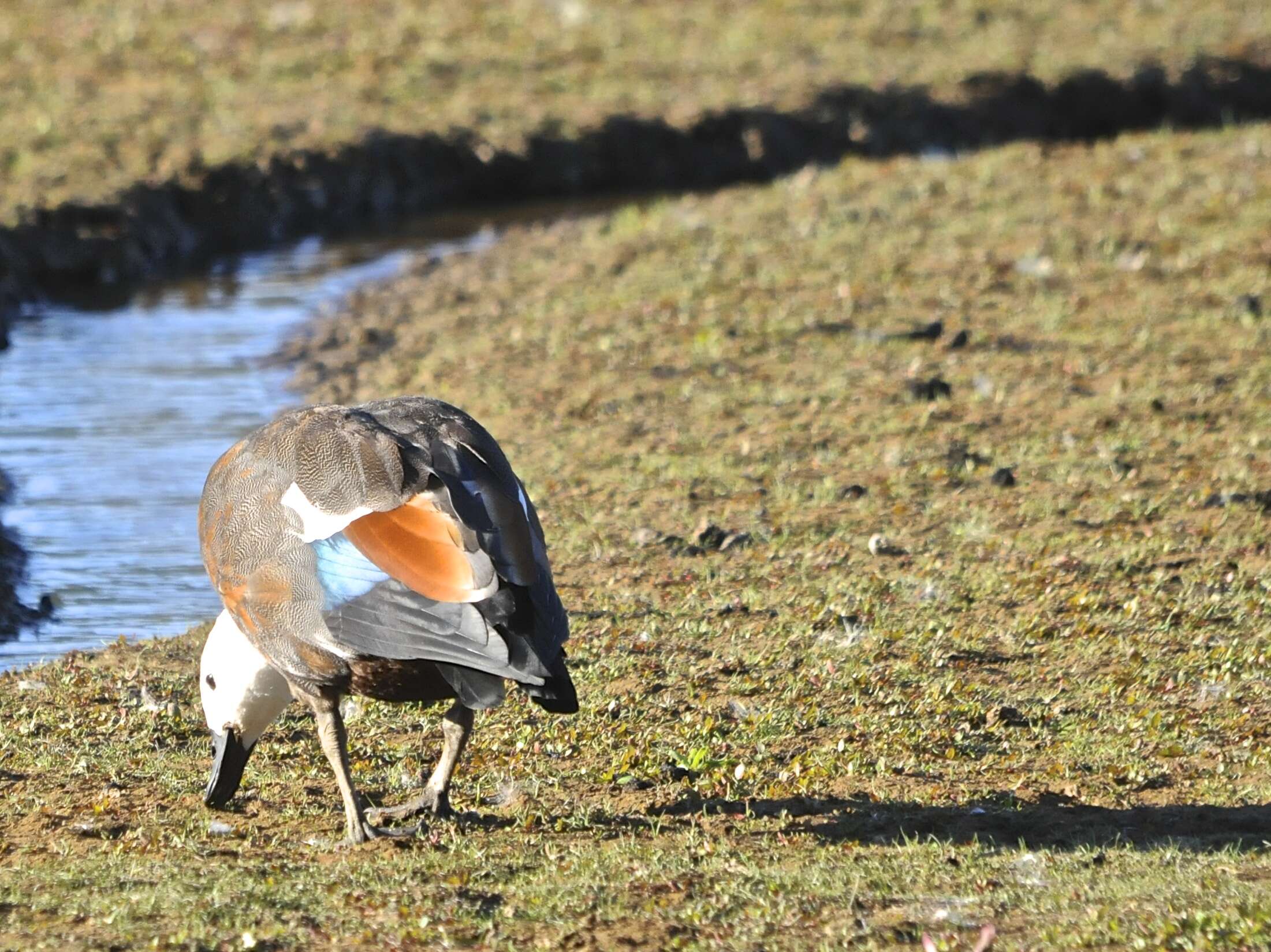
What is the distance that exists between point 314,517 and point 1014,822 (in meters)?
2.14

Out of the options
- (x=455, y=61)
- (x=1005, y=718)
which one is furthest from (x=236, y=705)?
(x=455, y=61)

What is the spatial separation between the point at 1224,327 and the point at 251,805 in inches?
271

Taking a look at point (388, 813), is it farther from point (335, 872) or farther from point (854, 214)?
point (854, 214)

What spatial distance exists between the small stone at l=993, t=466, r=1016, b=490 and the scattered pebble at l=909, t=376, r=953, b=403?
48.5 inches

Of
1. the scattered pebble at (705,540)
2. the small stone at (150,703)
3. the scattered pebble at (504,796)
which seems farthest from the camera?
the scattered pebble at (705,540)

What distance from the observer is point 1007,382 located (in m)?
9.27

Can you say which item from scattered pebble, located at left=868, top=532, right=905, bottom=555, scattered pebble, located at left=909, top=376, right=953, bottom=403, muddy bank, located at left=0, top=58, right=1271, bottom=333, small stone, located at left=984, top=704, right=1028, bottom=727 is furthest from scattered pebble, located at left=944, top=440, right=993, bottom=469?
muddy bank, located at left=0, top=58, right=1271, bottom=333

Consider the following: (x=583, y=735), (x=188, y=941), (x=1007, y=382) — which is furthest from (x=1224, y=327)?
(x=188, y=941)

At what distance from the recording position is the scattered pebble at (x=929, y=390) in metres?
9.05

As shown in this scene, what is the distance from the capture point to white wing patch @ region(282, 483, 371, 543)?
464 cm

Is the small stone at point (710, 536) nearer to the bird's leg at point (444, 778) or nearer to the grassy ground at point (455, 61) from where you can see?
the bird's leg at point (444, 778)

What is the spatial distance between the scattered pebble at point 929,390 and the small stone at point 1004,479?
1232 mm

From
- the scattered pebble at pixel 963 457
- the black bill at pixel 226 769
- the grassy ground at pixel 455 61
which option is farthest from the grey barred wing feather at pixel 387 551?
the grassy ground at pixel 455 61

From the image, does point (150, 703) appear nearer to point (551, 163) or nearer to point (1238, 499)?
point (1238, 499)
